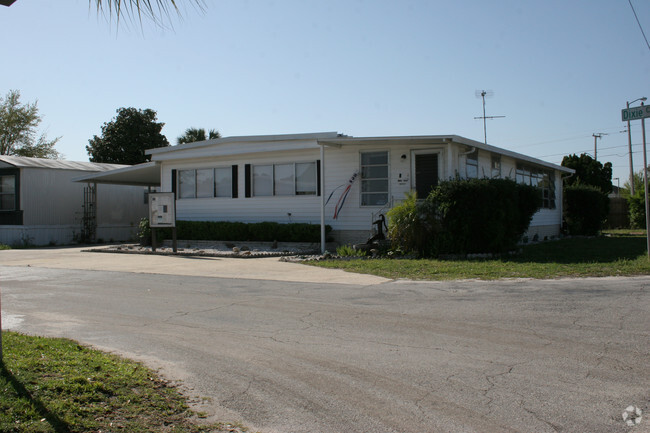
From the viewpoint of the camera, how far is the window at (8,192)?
82.7 feet

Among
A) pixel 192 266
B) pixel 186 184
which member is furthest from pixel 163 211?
pixel 192 266

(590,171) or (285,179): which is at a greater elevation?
(590,171)

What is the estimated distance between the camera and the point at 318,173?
19.3 meters

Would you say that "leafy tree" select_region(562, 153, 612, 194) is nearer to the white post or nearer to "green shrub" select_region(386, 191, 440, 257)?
the white post

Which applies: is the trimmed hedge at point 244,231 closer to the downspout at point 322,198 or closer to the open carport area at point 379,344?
the downspout at point 322,198

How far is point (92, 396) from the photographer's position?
174 inches

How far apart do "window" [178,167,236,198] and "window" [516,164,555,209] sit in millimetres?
11506

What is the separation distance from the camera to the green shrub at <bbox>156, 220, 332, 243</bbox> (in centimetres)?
1881

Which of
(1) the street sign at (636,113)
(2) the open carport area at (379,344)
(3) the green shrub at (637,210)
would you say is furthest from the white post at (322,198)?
(3) the green shrub at (637,210)

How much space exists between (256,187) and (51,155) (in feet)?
111

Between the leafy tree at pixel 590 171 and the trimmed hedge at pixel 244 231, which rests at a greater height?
the leafy tree at pixel 590 171

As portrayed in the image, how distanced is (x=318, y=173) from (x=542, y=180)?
12038 millimetres

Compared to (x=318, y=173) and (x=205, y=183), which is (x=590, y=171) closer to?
(x=318, y=173)

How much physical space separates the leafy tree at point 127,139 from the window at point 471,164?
32.4m
